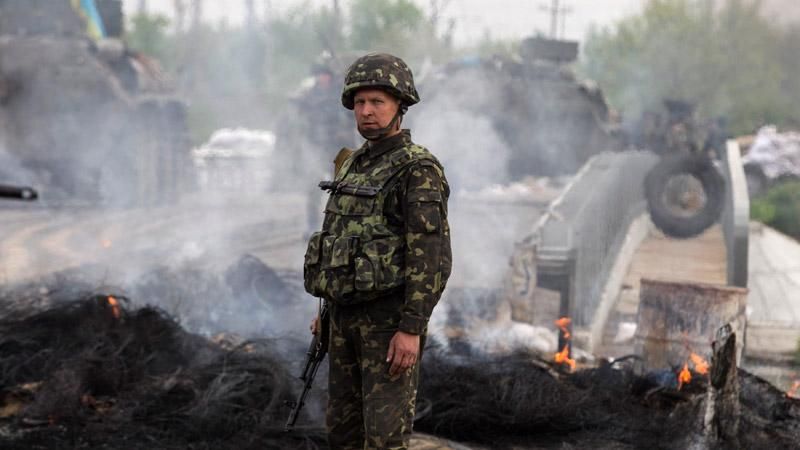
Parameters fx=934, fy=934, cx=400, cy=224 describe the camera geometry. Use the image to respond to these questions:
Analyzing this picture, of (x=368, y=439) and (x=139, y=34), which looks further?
(x=139, y=34)

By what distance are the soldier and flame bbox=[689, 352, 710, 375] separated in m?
3.54

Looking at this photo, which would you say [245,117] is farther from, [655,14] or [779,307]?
[779,307]

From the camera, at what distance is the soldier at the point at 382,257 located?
3230 millimetres

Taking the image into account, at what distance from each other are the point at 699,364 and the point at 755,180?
20.7m

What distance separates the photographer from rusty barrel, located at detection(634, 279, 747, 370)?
22.9 ft

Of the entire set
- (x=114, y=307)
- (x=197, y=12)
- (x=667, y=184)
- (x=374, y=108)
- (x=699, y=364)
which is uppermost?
(x=197, y=12)

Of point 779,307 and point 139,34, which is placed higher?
point 139,34

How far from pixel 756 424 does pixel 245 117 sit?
117 feet

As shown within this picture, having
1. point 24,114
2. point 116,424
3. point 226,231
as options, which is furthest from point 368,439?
point 24,114

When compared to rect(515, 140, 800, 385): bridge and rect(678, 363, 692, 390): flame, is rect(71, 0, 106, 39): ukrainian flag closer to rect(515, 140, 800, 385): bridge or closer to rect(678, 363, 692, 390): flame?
rect(515, 140, 800, 385): bridge

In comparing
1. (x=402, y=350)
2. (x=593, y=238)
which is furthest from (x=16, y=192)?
(x=593, y=238)

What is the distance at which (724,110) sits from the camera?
38.7 meters

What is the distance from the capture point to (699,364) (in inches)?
263

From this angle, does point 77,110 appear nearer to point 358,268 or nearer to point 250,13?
point 250,13
